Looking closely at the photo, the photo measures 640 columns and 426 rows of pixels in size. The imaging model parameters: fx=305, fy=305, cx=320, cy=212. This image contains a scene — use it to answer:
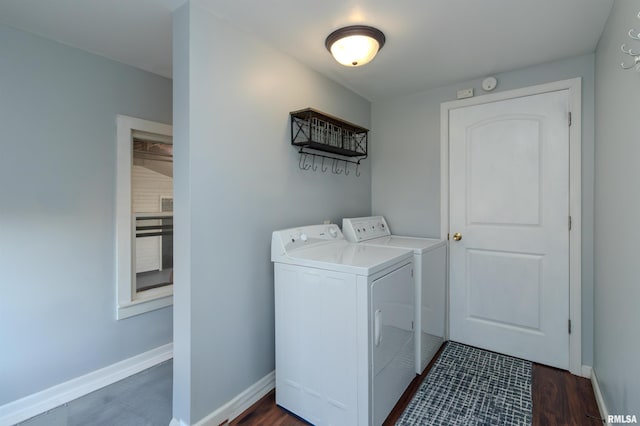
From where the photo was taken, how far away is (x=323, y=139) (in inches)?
90.7

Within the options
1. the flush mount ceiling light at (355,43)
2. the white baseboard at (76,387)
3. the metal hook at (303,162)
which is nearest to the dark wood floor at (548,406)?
the white baseboard at (76,387)

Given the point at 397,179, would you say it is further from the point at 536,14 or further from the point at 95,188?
the point at 95,188

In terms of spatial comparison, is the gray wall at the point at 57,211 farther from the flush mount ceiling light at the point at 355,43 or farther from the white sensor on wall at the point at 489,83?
the white sensor on wall at the point at 489,83

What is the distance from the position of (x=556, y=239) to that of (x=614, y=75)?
1.16 meters

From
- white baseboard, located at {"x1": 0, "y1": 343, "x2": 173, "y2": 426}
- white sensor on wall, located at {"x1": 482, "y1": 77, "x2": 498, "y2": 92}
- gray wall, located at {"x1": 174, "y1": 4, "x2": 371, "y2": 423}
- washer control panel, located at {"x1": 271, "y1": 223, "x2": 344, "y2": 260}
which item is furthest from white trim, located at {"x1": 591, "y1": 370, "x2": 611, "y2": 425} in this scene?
white baseboard, located at {"x1": 0, "y1": 343, "x2": 173, "y2": 426}

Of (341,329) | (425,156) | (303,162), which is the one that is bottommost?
(341,329)

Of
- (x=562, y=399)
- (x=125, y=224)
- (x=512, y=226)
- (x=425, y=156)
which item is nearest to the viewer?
(x=562, y=399)

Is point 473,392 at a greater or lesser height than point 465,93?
lesser

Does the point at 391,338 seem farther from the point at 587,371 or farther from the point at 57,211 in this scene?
the point at 57,211

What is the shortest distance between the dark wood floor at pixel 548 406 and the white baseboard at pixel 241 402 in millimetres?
30

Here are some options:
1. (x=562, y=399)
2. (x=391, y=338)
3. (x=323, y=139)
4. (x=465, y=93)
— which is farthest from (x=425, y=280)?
(x=465, y=93)

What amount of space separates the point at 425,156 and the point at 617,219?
4.99 feet

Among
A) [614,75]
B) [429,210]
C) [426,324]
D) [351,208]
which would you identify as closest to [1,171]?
[351,208]

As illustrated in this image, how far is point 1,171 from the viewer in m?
1.74
